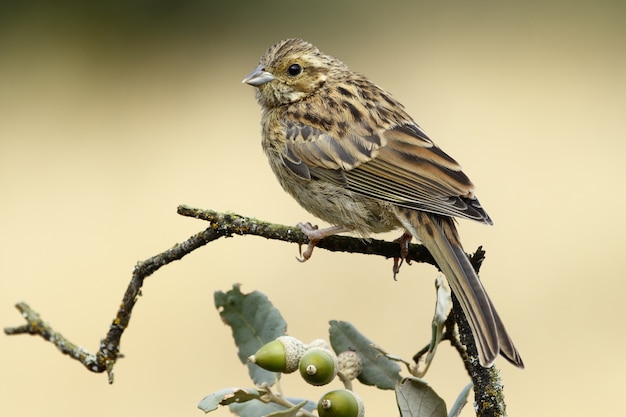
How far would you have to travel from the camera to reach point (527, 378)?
6.21m

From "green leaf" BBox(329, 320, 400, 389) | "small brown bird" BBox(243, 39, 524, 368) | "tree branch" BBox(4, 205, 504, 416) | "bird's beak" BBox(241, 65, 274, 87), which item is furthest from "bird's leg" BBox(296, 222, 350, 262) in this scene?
"bird's beak" BBox(241, 65, 274, 87)

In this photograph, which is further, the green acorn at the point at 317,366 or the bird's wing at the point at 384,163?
the bird's wing at the point at 384,163

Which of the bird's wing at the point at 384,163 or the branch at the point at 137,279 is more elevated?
the bird's wing at the point at 384,163

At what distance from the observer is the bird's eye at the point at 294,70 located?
11.8 feet

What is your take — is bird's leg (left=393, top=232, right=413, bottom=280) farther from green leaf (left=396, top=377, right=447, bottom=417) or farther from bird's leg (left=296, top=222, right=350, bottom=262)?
green leaf (left=396, top=377, right=447, bottom=417)

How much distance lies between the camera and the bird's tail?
174 cm

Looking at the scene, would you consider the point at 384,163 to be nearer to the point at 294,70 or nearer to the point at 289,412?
the point at 294,70

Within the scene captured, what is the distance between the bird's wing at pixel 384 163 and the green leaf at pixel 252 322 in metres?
1.27

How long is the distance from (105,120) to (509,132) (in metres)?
3.96

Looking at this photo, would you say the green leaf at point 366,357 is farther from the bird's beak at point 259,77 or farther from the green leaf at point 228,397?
the bird's beak at point 259,77

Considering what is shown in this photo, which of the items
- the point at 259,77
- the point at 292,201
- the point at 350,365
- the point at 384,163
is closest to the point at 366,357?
the point at 350,365

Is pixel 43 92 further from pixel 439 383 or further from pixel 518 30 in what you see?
pixel 439 383

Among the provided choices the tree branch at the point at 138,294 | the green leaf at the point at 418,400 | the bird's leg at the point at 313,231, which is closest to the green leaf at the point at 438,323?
the tree branch at the point at 138,294

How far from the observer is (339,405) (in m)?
1.34
